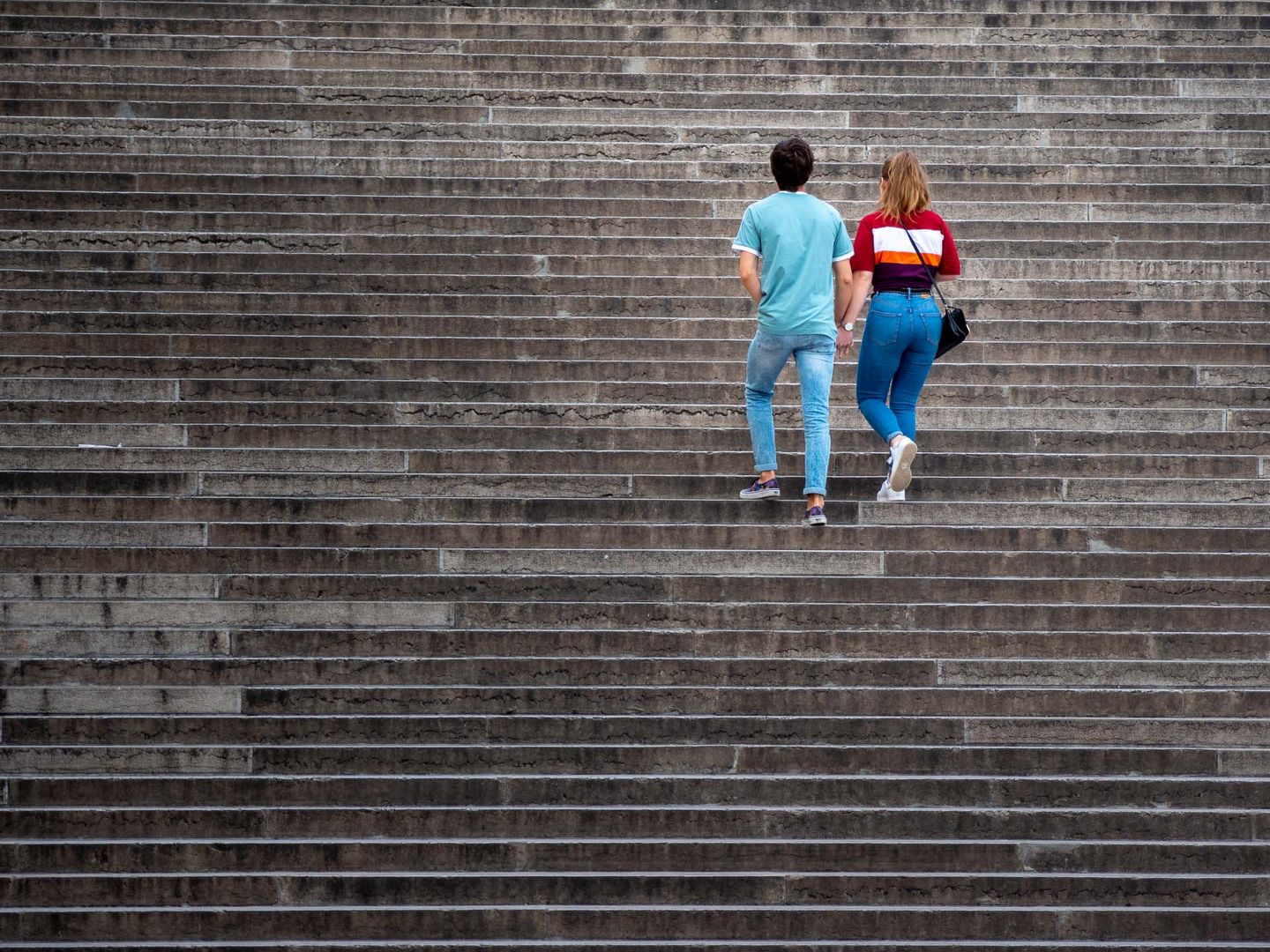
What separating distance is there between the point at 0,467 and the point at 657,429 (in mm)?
2972

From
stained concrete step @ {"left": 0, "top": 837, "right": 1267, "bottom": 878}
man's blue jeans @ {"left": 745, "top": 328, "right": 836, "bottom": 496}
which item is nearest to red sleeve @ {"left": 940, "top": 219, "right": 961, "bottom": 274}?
man's blue jeans @ {"left": 745, "top": 328, "right": 836, "bottom": 496}

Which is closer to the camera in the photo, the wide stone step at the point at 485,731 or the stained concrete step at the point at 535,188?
the wide stone step at the point at 485,731

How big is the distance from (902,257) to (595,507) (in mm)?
1720

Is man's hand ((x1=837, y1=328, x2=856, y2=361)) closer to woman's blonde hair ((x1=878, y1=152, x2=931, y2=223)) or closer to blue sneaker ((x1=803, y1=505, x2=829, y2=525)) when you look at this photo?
woman's blonde hair ((x1=878, y1=152, x2=931, y2=223))

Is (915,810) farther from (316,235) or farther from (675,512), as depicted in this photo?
(316,235)

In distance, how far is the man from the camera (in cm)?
699

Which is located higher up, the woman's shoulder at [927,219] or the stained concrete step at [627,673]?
the woman's shoulder at [927,219]

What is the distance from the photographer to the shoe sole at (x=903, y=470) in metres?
6.93

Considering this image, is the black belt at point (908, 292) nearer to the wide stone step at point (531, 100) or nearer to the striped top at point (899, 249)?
the striped top at point (899, 249)

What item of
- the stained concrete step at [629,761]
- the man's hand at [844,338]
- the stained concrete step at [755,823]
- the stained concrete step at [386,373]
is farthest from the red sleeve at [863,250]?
the stained concrete step at [755,823]

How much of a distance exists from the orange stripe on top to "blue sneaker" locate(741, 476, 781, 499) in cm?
107

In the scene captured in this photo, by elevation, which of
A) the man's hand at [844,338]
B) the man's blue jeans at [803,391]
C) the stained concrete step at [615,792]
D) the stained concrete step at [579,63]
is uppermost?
the stained concrete step at [579,63]

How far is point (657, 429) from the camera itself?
7703 millimetres

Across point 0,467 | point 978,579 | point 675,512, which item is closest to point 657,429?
point 675,512
